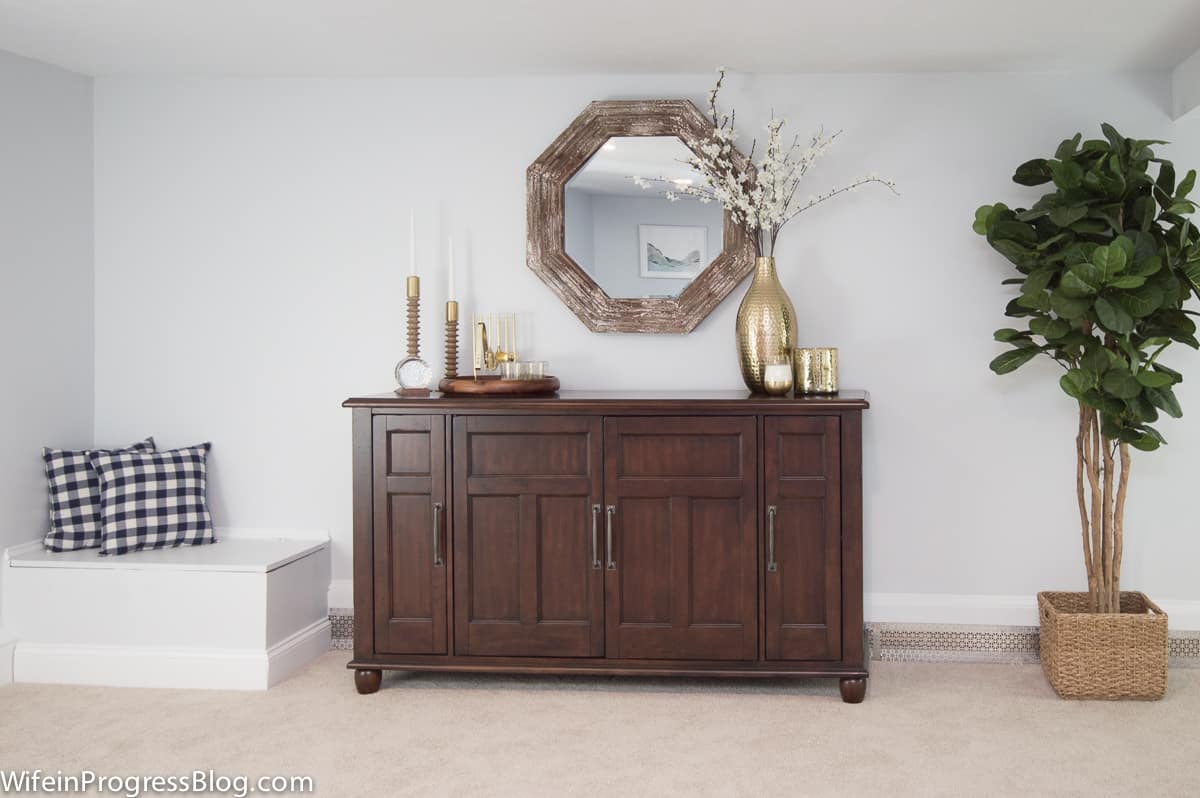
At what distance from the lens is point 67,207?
3607 millimetres

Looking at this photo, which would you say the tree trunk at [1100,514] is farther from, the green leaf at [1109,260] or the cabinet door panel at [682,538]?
the cabinet door panel at [682,538]

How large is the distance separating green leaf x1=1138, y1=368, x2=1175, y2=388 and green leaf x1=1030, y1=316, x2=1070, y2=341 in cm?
26

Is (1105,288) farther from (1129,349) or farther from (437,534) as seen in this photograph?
(437,534)

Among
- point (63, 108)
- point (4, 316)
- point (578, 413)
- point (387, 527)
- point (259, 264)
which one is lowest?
point (387, 527)

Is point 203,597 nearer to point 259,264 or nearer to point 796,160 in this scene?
point 259,264

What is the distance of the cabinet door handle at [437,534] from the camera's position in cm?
313

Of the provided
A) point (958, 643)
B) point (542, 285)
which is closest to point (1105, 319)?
point (958, 643)

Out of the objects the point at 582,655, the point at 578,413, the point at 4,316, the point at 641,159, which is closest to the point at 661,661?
the point at 582,655

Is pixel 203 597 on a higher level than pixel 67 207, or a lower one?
lower

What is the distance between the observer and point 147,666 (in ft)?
10.7

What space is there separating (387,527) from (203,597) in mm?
718

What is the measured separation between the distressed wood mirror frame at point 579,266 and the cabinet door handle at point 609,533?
0.80 metres

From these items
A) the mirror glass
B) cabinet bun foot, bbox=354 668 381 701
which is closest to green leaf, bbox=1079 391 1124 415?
the mirror glass

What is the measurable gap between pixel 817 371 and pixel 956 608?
1.11 m
